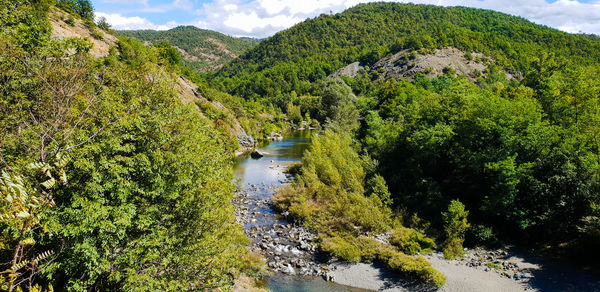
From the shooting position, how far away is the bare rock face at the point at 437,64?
94.2 meters

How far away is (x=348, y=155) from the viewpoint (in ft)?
119

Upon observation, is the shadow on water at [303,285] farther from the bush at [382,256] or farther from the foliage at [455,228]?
the foliage at [455,228]

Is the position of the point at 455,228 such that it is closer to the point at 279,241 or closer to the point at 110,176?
the point at 279,241

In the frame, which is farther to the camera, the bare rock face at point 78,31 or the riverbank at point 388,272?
the bare rock face at point 78,31

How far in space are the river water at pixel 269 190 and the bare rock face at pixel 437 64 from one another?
51847 millimetres

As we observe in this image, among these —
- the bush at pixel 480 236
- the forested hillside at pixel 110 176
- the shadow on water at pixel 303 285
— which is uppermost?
the forested hillside at pixel 110 176

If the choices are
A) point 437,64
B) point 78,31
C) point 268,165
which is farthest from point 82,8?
point 437,64

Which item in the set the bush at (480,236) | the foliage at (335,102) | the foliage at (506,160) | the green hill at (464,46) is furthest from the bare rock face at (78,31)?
the green hill at (464,46)

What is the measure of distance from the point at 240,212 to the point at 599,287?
2452 centimetres

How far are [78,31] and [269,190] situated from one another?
43132 millimetres

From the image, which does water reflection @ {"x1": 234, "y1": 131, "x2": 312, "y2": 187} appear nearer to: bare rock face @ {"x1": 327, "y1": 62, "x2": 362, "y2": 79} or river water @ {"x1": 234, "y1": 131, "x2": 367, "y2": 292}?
river water @ {"x1": 234, "y1": 131, "x2": 367, "y2": 292}

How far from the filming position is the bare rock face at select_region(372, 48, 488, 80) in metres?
94.2

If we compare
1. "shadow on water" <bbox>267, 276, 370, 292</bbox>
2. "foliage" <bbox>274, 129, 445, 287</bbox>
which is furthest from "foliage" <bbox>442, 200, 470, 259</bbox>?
"shadow on water" <bbox>267, 276, 370, 292</bbox>

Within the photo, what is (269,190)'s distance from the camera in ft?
118
